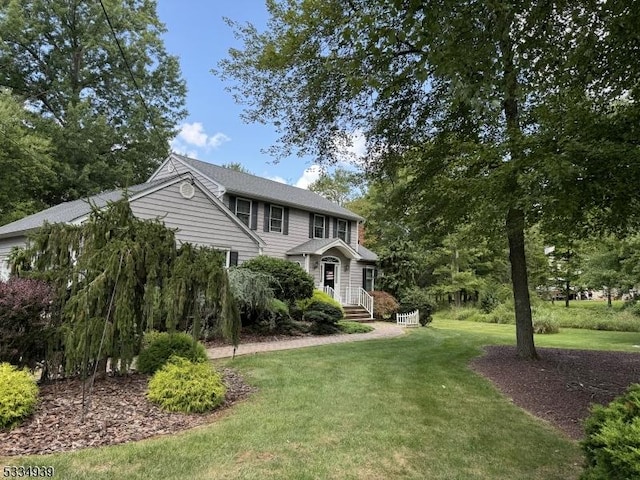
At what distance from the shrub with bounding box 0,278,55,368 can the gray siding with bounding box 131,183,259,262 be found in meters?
→ 6.48

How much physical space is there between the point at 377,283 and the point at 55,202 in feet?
62.5

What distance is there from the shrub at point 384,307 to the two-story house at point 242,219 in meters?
1.00

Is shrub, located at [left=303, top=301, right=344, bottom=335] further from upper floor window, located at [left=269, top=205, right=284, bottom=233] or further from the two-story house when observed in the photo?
upper floor window, located at [left=269, top=205, right=284, bottom=233]

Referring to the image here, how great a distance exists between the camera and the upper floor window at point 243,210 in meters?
17.1

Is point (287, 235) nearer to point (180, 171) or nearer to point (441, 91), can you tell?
point (180, 171)

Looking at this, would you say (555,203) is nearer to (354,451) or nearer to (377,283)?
(354,451)

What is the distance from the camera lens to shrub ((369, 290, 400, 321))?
66.9ft

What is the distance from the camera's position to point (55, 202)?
78.4ft

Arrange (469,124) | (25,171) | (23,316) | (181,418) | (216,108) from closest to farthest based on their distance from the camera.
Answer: (181,418) → (23,316) → (469,124) → (216,108) → (25,171)

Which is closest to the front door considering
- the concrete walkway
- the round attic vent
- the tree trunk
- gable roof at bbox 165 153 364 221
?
gable roof at bbox 165 153 364 221

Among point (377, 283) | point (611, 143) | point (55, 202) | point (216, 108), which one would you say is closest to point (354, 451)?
point (611, 143)

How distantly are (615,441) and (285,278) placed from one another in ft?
37.7

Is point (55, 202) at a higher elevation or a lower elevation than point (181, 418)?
higher

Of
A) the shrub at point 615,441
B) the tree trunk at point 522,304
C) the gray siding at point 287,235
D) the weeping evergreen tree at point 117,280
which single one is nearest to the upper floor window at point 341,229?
the gray siding at point 287,235
